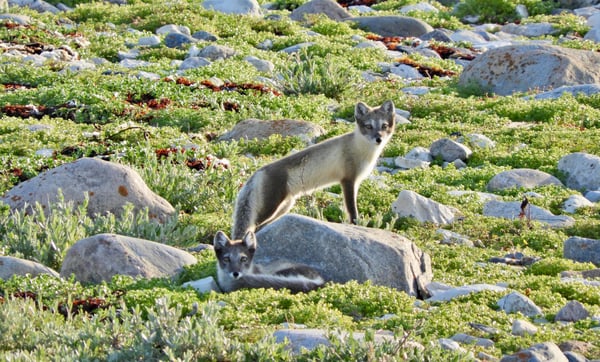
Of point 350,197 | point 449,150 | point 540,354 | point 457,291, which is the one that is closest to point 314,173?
point 350,197

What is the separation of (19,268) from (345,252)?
295 cm

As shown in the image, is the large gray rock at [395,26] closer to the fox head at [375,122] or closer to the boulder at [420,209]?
the boulder at [420,209]

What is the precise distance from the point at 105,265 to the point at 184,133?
656cm

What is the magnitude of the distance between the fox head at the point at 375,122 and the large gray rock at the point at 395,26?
1405 cm

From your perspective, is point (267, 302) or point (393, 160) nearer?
point (267, 302)

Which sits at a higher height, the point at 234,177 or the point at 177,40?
the point at 234,177

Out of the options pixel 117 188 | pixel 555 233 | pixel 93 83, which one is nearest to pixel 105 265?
pixel 117 188

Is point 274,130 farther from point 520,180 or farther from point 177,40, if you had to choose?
point 177,40

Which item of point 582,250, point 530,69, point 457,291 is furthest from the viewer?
point 530,69

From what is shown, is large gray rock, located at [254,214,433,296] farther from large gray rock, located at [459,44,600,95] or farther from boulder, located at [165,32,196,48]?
boulder, located at [165,32,196,48]

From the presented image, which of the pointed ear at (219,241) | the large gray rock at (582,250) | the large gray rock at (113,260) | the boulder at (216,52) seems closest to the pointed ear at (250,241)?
the pointed ear at (219,241)

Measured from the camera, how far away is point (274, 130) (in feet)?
51.4

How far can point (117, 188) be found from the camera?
11781 mm

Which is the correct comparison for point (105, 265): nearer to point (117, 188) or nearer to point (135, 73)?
point (117, 188)
